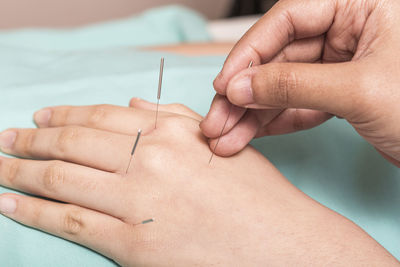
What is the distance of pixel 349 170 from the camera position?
977mm

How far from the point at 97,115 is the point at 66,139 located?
113mm

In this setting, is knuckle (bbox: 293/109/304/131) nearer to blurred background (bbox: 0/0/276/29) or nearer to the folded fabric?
the folded fabric

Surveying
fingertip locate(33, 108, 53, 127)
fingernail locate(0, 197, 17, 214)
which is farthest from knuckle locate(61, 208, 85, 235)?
fingertip locate(33, 108, 53, 127)

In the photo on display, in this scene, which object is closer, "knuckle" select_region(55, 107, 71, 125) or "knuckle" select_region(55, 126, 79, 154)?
"knuckle" select_region(55, 126, 79, 154)

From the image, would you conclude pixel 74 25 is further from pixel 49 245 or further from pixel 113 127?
pixel 49 245

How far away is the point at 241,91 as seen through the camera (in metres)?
0.79

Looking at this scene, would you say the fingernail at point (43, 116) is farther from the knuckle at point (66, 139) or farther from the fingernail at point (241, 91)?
the fingernail at point (241, 91)

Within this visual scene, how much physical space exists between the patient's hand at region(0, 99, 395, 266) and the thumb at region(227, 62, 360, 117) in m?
0.19

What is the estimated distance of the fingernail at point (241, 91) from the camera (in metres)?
0.78

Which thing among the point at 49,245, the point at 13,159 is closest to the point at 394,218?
the point at 49,245

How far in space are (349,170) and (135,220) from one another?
62 cm

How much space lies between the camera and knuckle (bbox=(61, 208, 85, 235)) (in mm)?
758

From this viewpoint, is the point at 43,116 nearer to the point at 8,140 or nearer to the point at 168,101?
the point at 8,140

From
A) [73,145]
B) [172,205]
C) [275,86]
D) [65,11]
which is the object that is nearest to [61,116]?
[73,145]
